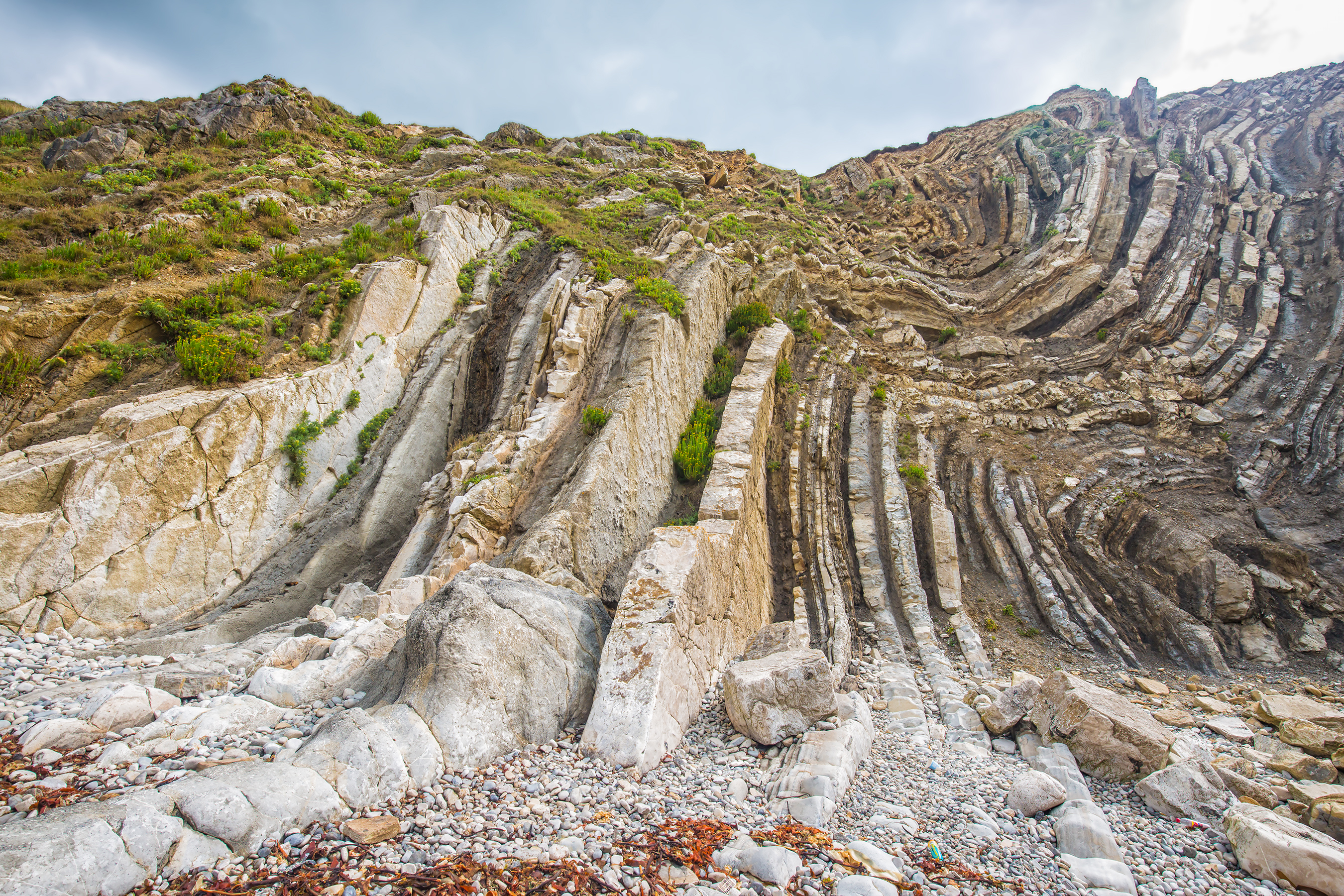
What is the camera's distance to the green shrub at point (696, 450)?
12.3m

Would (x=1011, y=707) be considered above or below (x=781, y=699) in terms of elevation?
below

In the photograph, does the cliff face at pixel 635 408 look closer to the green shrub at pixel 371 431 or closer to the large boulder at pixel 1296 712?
the green shrub at pixel 371 431

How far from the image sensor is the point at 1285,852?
3926mm

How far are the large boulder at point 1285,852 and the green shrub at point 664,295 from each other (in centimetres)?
1222

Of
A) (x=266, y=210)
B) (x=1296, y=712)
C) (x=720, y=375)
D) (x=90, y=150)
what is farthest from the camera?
(x=90, y=150)

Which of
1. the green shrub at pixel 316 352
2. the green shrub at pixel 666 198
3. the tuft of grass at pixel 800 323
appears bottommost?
the green shrub at pixel 316 352

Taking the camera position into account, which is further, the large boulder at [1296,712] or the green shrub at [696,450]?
the green shrub at [696,450]

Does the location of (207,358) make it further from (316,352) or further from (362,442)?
(362,442)

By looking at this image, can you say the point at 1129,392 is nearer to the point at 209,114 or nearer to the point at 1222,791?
the point at 1222,791

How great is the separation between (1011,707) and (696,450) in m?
7.66

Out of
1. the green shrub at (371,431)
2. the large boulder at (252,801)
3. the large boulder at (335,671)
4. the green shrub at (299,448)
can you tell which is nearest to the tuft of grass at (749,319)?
the green shrub at (371,431)

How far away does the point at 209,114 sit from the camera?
20609mm

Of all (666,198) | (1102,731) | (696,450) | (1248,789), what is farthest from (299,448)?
(666,198)

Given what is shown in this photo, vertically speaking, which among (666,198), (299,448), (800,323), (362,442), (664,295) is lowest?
(299,448)
